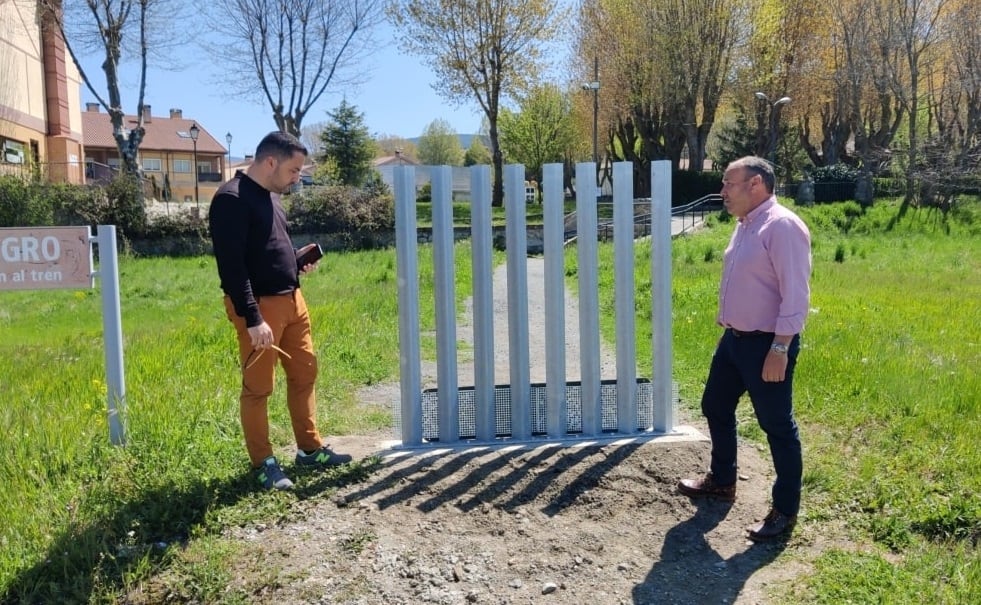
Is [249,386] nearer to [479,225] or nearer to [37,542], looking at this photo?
[37,542]

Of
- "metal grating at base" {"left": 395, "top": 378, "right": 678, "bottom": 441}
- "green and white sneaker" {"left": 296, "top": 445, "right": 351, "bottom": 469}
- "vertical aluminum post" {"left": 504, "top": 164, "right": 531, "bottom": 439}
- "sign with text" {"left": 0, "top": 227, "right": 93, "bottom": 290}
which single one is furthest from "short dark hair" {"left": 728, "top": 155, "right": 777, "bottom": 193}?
"sign with text" {"left": 0, "top": 227, "right": 93, "bottom": 290}

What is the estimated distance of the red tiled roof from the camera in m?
62.0

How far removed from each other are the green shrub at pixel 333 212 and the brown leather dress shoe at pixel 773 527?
76.2 feet

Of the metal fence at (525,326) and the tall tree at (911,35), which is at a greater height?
the tall tree at (911,35)

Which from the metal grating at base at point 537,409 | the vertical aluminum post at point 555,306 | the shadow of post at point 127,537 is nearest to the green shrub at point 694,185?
the metal grating at base at point 537,409

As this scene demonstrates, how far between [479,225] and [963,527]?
312 centimetres

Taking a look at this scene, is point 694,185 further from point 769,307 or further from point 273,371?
point 273,371

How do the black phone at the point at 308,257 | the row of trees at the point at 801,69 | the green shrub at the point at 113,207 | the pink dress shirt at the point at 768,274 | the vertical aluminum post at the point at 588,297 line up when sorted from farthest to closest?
the row of trees at the point at 801,69 < the green shrub at the point at 113,207 < the vertical aluminum post at the point at 588,297 < the black phone at the point at 308,257 < the pink dress shirt at the point at 768,274

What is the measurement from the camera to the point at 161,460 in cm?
431

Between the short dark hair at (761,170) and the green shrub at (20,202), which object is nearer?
the short dark hair at (761,170)

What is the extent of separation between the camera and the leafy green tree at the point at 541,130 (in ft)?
166

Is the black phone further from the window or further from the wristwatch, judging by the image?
the window

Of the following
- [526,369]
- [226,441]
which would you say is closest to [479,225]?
[526,369]

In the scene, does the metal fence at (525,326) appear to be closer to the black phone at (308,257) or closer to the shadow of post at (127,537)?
the black phone at (308,257)
